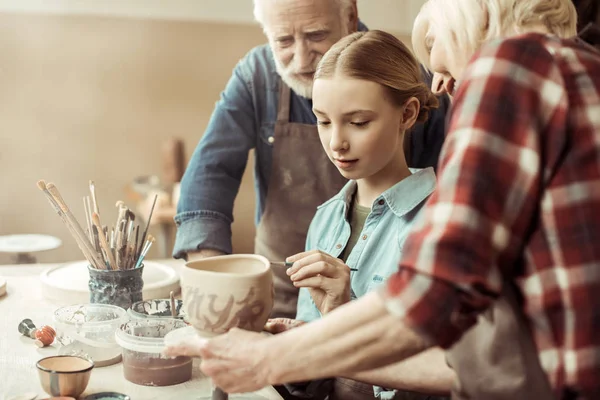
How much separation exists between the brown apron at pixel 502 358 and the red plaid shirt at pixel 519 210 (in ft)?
0.11

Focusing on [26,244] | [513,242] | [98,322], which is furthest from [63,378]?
[26,244]

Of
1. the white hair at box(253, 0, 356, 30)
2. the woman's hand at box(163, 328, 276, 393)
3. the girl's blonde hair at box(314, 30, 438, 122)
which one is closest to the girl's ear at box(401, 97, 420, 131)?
the girl's blonde hair at box(314, 30, 438, 122)

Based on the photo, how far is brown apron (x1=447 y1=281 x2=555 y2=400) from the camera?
843 millimetres

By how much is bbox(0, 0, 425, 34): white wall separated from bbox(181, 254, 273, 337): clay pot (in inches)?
116

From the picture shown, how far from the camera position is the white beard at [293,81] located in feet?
6.30

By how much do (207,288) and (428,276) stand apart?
0.37 metres

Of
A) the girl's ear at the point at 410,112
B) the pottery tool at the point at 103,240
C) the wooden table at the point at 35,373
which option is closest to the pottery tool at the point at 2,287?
the wooden table at the point at 35,373

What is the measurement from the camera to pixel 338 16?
6.17 feet

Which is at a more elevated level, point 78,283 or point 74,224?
point 74,224

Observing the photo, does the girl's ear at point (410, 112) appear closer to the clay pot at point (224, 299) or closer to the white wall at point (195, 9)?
the clay pot at point (224, 299)

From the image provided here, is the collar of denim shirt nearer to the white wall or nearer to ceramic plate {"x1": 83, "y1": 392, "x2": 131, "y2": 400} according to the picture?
ceramic plate {"x1": 83, "y1": 392, "x2": 131, "y2": 400}

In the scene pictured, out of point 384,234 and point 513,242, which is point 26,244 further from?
point 513,242

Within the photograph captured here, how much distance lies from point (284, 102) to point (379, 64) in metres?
0.66

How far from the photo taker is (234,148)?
2113 mm
